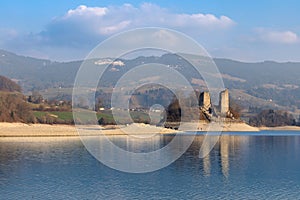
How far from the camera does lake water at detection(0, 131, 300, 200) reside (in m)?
26.3

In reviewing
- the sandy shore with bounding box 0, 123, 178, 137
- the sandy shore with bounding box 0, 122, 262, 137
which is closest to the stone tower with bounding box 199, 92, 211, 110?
the sandy shore with bounding box 0, 122, 262, 137

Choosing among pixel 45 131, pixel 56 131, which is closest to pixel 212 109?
pixel 56 131

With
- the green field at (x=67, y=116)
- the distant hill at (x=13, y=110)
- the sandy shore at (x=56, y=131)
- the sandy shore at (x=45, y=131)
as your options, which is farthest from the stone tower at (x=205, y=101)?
the distant hill at (x=13, y=110)

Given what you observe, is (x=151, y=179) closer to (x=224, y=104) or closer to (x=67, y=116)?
(x=67, y=116)

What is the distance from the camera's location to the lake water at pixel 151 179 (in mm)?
26281

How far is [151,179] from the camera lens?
3164 centimetres

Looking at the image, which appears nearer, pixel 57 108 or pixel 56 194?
pixel 56 194

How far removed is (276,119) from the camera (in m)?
158

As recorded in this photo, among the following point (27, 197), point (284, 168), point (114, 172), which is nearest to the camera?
point (27, 197)

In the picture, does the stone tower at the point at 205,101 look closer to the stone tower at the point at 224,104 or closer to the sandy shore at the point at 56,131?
the stone tower at the point at 224,104

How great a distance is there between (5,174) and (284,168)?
21.6 m

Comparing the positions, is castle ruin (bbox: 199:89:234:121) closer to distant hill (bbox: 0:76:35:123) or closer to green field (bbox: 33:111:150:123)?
green field (bbox: 33:111:150:123)

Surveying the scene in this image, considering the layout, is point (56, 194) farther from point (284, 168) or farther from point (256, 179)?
point (284, 168)

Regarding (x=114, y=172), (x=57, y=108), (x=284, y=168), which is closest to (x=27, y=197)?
(x=114, y=172)
